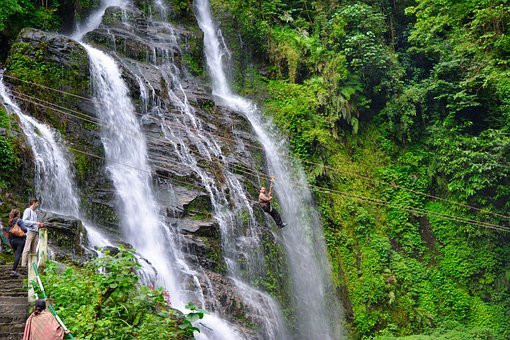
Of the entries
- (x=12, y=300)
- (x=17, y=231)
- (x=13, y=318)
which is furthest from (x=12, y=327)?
(x=17, y=231)

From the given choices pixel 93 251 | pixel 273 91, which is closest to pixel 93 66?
pixel 93 251

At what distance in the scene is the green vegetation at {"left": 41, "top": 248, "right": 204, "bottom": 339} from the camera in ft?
20.9

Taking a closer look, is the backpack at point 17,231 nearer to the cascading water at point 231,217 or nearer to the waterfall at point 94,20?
the cascading water at point 231,217

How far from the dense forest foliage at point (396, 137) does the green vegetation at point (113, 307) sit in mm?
9857

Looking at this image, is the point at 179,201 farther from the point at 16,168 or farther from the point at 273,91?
the point at 273,91

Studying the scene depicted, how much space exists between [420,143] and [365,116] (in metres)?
2.61

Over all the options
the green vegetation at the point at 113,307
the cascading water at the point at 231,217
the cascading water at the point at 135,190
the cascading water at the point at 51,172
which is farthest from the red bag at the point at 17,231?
the cascading water at the point at 231,217

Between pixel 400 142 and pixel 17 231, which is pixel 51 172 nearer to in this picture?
pixel 17 231

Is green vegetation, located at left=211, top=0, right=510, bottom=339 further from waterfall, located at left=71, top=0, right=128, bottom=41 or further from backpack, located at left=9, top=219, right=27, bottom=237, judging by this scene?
backpack, located at left=9, top=219, right=27, bottom=237

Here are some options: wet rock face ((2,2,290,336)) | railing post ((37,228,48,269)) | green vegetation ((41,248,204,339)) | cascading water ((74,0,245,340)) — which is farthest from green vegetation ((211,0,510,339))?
railing post ((37,228,48,269))

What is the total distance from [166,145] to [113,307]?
26.9 feet

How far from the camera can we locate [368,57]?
2009cm

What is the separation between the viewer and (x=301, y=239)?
52.6 feet

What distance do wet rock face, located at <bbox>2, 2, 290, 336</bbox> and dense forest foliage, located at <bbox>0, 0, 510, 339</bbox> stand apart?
233 cm
